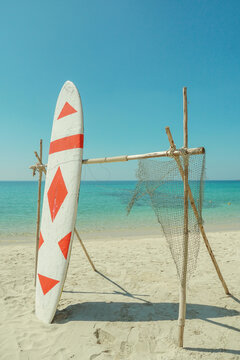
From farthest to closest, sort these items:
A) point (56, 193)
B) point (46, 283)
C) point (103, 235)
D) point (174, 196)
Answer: point (103, 235)
point (56, 193)
point (46, 283)
point (174, 196)

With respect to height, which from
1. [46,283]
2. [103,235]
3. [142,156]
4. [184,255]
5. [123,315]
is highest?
[142,156]

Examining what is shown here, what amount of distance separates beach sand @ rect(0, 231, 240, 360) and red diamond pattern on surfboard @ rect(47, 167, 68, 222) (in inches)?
53.8

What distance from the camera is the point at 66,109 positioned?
3627 mm

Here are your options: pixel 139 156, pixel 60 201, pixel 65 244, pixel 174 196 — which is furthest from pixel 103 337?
pixel 139 156

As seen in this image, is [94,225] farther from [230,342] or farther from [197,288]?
[230,342]

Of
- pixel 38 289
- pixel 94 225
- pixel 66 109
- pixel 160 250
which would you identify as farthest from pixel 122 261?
pixel 94 225

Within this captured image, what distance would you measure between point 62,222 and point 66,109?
1.69 meters

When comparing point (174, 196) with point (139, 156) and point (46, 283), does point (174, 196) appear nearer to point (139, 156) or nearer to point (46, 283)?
point (139, 156)

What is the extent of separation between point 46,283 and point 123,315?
3.60ft

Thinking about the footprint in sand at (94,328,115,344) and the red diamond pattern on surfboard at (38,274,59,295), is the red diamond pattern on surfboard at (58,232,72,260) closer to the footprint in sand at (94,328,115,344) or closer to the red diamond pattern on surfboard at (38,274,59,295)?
the red diamond pattern on surfboard at (38,274,59,295)

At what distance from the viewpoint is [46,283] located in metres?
3.09

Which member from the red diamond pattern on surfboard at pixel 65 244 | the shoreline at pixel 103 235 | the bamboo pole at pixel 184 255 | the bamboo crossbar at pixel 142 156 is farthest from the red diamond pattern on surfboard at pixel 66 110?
the shoreline at pixel 103 235

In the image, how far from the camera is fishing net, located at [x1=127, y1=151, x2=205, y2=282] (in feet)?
8.67

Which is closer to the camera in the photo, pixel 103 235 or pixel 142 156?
pixel 142 156
